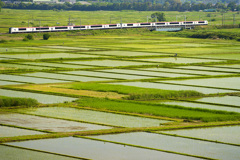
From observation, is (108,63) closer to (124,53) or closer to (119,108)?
(124,53)

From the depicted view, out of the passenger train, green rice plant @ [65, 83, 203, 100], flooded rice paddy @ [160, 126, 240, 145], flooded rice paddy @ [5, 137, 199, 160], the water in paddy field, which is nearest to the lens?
flooded rice paddy @ [5, 137, 199, 160]

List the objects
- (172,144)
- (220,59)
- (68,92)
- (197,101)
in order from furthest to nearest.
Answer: (220,59), (68,92), (197,101), (172,144)

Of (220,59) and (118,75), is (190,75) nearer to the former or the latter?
(118,75)

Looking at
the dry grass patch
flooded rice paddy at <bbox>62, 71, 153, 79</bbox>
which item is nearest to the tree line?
flooded rice paddy at <bbox>62, 71, 153, 79</bbox>

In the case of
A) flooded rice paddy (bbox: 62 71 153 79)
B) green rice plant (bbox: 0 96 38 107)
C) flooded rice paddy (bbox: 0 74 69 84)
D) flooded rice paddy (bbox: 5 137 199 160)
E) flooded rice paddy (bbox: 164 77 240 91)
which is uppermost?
green rice plant (bbox: 0 96 38 107)

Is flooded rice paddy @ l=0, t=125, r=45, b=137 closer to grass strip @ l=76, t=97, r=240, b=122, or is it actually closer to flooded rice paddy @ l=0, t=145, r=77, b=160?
flooded rice paddy @ l=0, t=145, r=77, b=160

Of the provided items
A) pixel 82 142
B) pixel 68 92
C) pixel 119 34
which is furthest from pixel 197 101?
pixel 119 34

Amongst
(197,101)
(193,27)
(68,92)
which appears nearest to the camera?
(197,101)

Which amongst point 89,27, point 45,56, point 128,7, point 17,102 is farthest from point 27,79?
point 128,7

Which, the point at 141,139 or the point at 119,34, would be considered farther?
the point at 119,34
